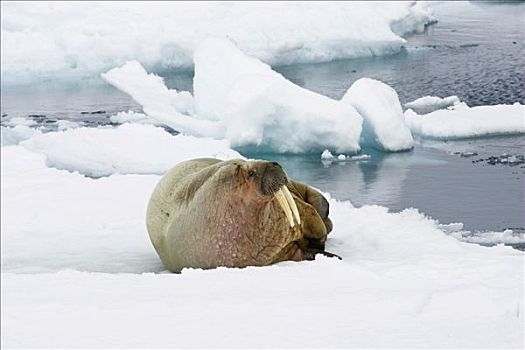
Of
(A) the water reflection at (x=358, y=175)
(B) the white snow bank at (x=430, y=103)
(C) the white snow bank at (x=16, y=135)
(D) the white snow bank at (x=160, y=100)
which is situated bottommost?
(C) the white snow bank at (x=16, y=135)

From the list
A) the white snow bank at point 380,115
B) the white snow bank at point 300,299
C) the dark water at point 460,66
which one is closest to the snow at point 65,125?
the dark water at point 460,66

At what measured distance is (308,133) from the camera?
9.50 metres

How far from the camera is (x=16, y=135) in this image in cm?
1141

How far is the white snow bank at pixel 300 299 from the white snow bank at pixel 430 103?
6.25 feet

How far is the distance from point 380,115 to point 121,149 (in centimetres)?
300

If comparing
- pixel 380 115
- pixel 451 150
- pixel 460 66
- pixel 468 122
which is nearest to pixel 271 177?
pixel 468 122

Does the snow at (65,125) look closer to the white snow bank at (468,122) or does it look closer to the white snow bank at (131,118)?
the white snow bank at (131,118)

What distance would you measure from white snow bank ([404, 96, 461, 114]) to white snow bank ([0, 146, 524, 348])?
6.25 feet

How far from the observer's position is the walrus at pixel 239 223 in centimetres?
434

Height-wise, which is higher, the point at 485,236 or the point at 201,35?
the point at 485,236

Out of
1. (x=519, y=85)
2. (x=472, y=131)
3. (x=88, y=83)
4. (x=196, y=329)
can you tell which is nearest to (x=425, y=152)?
(x=472, y=131)

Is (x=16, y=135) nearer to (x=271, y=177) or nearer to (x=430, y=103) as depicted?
(x=430, y=103)

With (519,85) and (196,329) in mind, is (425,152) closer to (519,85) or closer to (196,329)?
(519,85)

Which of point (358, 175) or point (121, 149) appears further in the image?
point (121, 149)
